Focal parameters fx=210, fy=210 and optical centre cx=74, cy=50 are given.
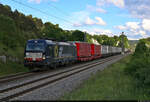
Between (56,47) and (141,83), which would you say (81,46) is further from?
(141,83)

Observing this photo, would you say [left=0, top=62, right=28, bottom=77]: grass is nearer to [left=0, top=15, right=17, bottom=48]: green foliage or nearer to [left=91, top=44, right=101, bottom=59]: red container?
[left=0, top=15, right=17, bottom=48]: green foliage

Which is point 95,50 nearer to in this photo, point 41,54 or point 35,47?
point 35,47

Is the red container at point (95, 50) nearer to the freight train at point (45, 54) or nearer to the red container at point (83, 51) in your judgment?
the red container at point (83, 51)

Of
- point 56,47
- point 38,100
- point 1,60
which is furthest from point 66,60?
point 38,100

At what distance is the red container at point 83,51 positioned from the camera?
1249 inches

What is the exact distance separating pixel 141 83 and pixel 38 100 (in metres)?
5.18

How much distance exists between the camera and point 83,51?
112ft

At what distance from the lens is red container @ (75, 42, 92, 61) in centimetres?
3171

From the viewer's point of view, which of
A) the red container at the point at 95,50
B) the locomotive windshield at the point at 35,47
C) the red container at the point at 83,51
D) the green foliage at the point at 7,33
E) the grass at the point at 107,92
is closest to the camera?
the grass at the point at 107,92

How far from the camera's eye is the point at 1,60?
19859 millimetres

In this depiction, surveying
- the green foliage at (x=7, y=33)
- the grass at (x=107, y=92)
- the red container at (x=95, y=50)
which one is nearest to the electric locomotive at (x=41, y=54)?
the grass at (x=107, y=92)

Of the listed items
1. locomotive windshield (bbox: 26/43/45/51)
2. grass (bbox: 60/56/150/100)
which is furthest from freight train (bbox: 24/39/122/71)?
grass (bbox: 60/56/150/100)

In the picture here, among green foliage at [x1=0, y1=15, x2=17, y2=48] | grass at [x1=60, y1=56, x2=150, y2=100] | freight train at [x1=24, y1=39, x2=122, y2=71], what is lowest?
grass at [x1=60, y1=56, x2=150, y2=100]

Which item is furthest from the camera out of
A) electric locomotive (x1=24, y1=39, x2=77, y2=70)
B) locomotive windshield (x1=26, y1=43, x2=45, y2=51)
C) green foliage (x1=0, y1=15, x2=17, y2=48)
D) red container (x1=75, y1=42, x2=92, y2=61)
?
red container (x1=75, y1=42, x2=92, y2=61)
